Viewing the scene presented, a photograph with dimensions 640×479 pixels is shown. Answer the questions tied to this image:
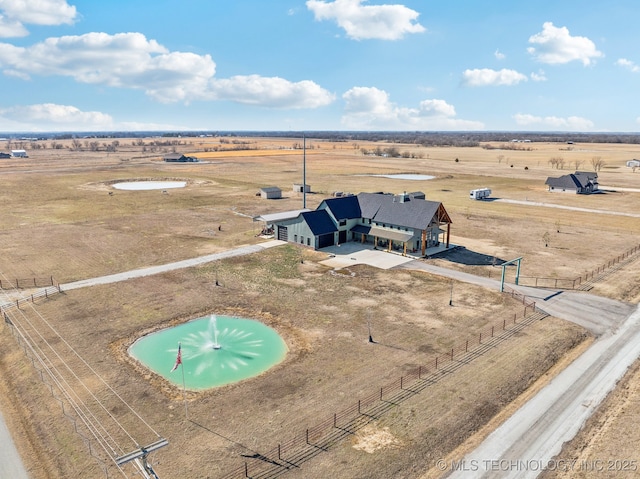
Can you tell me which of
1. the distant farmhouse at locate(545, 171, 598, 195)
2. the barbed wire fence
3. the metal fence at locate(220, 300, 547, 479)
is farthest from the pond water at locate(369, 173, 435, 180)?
the barbed wire fence

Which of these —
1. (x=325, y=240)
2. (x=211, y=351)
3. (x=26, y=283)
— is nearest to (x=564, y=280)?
(x=325, y=240)

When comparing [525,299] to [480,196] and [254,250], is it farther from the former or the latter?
[480,196]

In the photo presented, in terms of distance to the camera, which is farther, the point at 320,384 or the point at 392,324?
the point at 392,324

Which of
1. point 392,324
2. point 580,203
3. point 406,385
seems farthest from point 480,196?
point 406,385

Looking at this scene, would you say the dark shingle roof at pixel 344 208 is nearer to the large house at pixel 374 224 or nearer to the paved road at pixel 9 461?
the large house at pixel 374 224

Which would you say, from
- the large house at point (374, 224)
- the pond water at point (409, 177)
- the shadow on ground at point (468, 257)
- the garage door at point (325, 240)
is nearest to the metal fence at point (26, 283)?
the large house at point (374, 224)

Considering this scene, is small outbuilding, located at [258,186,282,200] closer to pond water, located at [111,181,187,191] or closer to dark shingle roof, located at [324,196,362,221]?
pond water, located at [111,181,187,191]

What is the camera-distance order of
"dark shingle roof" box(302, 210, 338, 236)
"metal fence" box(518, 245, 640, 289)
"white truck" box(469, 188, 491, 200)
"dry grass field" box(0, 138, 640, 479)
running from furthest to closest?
"white truck" box(469, 188, 491, 200) < "dark shingle roof" box(302, 210, 338, 236) < "metal fence" box(518, 245, 640, 289) < "dry grass field" box(0, 138, 640, 479)
